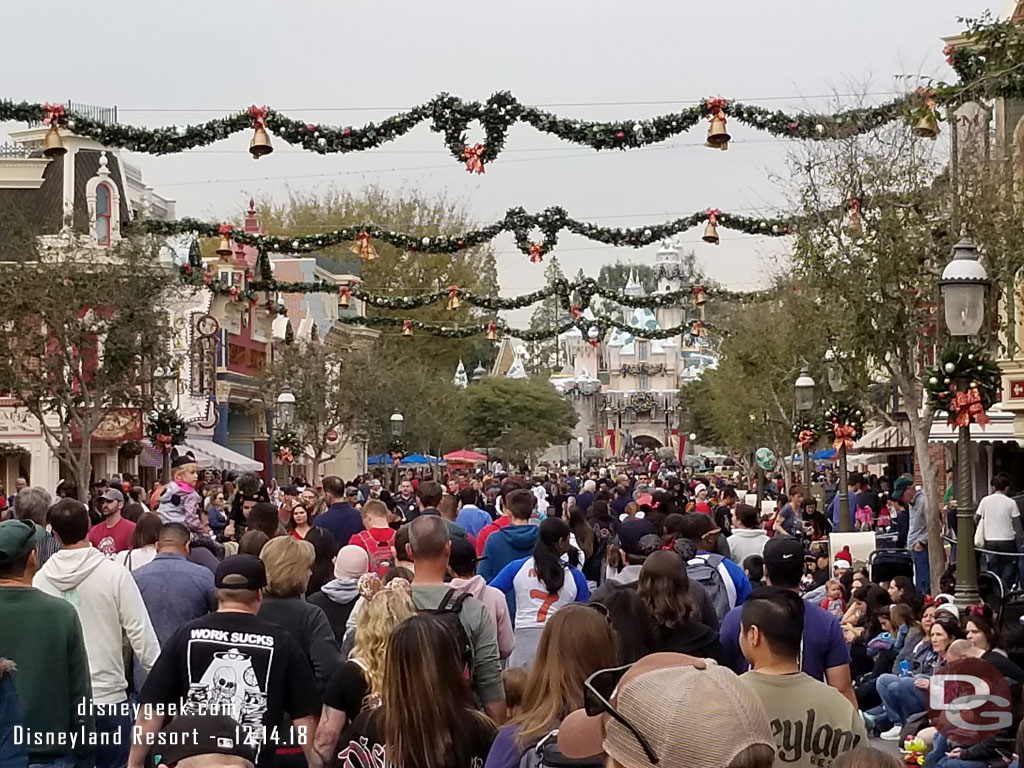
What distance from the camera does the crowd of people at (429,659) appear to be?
15.1ft

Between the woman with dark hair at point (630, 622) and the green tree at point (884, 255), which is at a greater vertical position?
the green tree at point (884, 255)

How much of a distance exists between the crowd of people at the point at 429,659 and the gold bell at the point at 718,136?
34.5 feet

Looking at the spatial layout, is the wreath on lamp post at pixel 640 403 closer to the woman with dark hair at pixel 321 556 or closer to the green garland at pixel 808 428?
the green garland at pixel 808 428

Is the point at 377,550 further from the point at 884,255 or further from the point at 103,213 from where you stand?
the point at 103,213

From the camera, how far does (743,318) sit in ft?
154

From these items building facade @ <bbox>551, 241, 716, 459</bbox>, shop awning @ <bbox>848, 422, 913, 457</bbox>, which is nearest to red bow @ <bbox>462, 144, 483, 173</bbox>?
shop awning @ <bbox>848, 422, 913, 457</bbox>

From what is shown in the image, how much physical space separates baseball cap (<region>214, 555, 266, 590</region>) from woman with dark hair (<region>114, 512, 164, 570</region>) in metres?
3.76

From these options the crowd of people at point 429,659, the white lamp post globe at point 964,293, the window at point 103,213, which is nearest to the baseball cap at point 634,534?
the crowd of people at point 429,659

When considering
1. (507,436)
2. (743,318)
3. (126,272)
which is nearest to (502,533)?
(126,272)

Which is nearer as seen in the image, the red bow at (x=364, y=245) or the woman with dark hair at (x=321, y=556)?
the woman with dark hair at (x=321, y=556)

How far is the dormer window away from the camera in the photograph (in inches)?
1833

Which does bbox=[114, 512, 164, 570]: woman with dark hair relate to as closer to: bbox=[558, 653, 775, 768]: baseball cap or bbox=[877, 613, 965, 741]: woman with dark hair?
bbox=[877, 613, 965, 741]: woman with dark hair

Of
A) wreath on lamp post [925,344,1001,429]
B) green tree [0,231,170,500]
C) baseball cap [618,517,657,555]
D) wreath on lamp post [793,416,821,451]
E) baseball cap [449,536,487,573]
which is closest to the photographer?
baseball cap [449,536,487,573]

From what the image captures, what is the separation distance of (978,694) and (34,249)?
27617 mm
